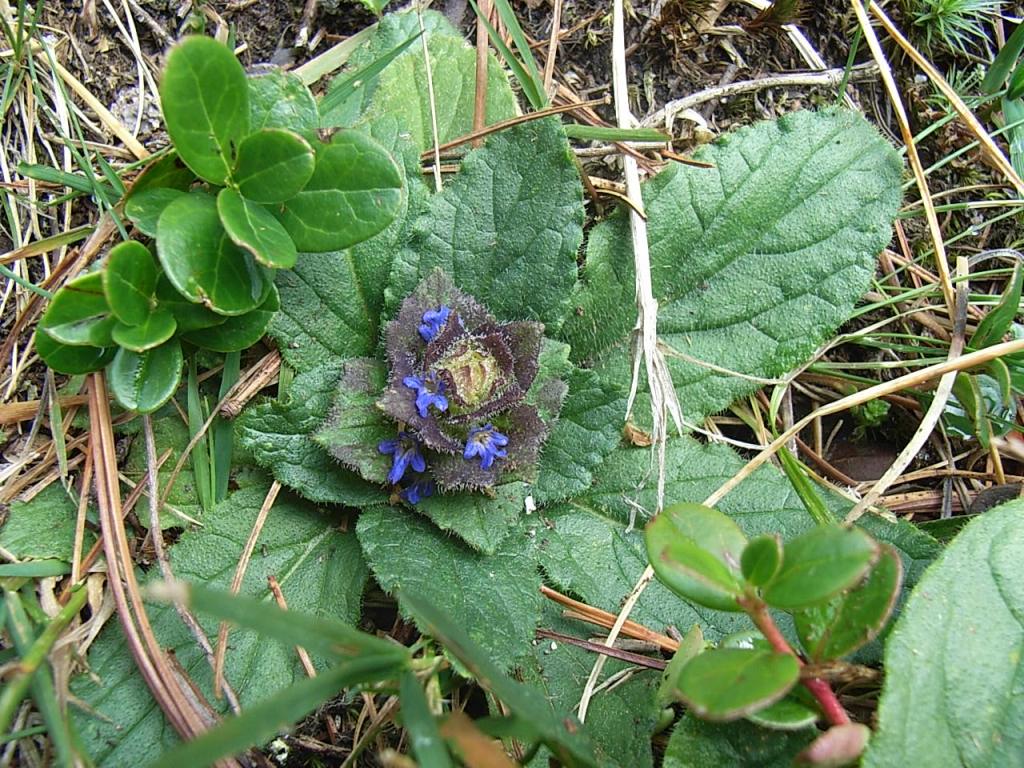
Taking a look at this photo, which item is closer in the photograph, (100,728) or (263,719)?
(263,719)

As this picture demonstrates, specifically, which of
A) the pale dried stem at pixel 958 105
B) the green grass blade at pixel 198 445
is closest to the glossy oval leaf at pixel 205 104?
the green grass blade at pixel 198 445

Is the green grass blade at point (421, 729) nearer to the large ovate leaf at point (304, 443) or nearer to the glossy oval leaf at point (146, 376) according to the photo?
the large ovate leaf at point (304, 443)

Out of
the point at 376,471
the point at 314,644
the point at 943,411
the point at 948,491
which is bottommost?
the point at 948,491

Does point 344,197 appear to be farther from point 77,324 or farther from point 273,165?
point 77,324

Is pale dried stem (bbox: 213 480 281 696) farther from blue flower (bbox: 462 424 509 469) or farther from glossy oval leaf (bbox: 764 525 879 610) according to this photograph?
glossy oval leaf (bbox: 764 525 879 610)

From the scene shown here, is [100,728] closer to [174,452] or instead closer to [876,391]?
[174,452]

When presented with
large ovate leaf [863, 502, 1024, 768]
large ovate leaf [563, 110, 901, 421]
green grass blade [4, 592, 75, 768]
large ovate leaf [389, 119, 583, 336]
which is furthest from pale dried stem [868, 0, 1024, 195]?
green grass blade [4, 592, 75, 768]

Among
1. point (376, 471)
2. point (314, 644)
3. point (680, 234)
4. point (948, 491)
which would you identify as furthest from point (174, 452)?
point (948, 491)
